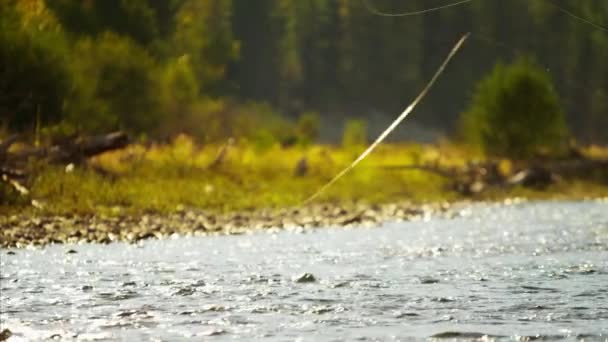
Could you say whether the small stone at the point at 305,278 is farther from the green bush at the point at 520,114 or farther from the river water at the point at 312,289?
the green bush at the point at 520,114

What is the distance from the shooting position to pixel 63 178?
23.6m

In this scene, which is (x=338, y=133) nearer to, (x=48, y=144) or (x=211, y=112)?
(x=211, y=112)

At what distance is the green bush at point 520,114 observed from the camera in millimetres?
43656

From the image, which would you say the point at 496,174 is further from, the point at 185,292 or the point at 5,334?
the point at 5,334

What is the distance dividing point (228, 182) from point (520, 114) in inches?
683

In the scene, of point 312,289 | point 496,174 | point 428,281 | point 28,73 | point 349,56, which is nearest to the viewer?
point 312,289

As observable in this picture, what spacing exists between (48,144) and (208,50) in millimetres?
44429

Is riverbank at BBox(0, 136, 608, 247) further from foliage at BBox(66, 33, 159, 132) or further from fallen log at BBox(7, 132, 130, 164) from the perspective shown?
foliage at BBox(66, 33, 159, 132)

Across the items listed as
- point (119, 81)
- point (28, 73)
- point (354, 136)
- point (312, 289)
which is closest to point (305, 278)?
point (312, 289)

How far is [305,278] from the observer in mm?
13211

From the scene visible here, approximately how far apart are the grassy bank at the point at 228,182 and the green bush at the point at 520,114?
1.03 metres

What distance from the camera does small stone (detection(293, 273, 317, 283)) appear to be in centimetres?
1310

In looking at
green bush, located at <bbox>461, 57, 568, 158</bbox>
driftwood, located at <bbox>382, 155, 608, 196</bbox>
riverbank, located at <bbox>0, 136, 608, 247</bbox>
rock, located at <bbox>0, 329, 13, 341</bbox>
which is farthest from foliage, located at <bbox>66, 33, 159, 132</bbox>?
rock, located at <bbox>0, 329, 13, 341</bbox>

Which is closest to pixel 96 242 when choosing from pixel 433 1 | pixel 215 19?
pixel 215 19
